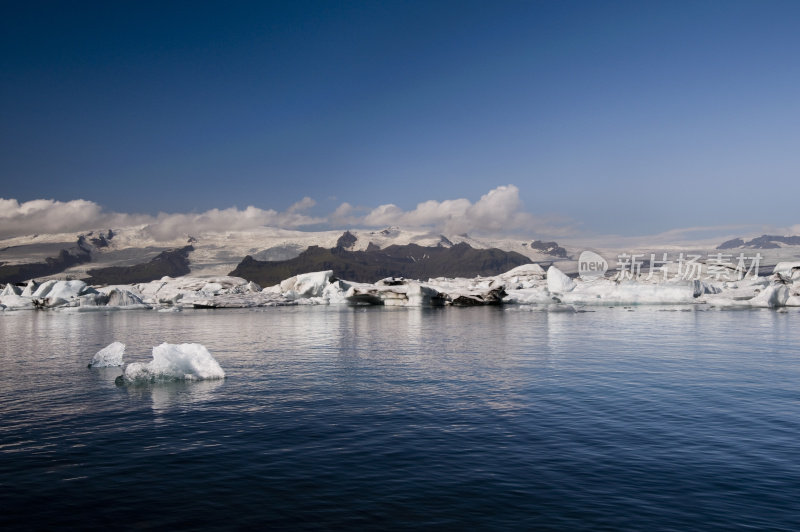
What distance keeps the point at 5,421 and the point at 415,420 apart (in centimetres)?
1228

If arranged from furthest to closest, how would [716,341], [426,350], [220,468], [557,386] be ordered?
[716,341], [426,350], [557,386], [220,468]

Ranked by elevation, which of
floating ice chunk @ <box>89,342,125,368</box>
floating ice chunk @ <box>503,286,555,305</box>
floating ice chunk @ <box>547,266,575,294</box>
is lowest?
floating ice chunk @ <box>503,286,555,305</box>

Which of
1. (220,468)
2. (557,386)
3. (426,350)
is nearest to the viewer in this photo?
(220,468)

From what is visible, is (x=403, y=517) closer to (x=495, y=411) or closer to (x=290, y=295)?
(x=495, y=411)

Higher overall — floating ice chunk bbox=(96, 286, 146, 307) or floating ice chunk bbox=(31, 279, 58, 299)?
floating ice chunk bbox=(31, 279, 58, 299)

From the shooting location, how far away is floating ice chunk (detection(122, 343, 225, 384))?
2211cm

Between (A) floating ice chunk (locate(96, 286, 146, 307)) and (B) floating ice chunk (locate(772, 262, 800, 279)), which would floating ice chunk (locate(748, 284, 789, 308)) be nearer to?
(B) floating ice chunk (locate(772, 262, 800, 279))

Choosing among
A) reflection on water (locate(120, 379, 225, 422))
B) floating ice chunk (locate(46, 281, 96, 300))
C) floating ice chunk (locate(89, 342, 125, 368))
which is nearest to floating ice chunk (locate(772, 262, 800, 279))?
reflection on water (locate(120, 379, 225, 422))

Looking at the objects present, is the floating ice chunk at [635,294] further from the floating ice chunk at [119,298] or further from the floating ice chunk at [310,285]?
the floating ice chunk at [119,298]

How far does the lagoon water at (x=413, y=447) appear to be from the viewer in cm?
970

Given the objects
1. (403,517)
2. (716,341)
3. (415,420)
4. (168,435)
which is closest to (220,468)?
(168,435)

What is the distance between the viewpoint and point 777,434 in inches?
569

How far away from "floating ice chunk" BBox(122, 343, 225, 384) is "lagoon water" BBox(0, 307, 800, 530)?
54cm

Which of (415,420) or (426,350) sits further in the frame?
(426,350)
